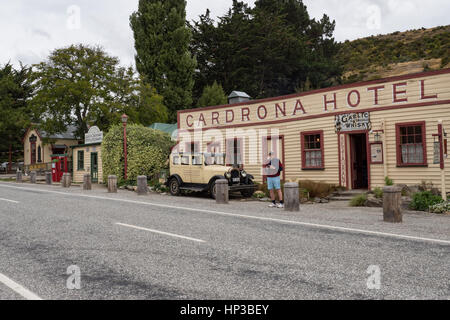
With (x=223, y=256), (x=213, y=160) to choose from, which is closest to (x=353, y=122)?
(x=213, y=160)

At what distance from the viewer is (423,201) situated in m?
11.2

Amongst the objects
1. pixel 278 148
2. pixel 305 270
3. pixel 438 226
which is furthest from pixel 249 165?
pixel 305 270

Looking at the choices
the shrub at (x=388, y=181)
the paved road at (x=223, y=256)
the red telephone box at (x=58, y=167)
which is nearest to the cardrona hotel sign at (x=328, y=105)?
the shrub at (x=388, y=181)

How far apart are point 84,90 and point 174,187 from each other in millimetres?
17766

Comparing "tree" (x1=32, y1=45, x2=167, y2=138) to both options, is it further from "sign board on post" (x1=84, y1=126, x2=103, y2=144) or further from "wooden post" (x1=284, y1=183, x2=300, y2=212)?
"wooden post" (x1=284, y1=183, x2=300, y2=212)

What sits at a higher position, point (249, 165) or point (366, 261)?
point (249, 165)

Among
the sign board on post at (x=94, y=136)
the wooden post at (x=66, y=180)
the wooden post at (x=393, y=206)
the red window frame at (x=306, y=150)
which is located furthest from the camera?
the sign board on post at (x=94, y=136)

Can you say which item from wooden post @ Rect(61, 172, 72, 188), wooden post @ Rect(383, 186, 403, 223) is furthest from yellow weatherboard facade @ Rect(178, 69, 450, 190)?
wooden post @ Rect(61, 172, 72, 188)

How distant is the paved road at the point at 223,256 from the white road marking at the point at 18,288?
0.06 meters

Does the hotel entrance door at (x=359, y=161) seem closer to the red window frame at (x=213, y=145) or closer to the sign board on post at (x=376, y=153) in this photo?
the sign board on post at (x=376, y=153)

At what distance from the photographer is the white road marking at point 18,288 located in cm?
388
